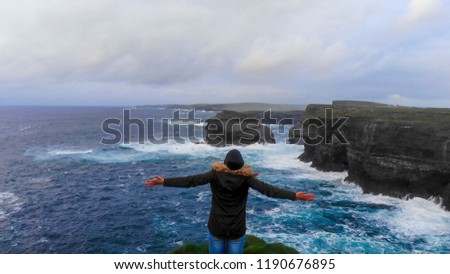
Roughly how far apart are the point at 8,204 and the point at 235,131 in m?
50.4

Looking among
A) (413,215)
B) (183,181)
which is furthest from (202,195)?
(183,181)

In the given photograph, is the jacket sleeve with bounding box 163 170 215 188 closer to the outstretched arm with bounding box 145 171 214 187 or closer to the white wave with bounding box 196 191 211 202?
the outstretched arm with bounding box 145 171 214 187

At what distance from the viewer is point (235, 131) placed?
7981 centimetres

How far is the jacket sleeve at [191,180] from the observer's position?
661 cm

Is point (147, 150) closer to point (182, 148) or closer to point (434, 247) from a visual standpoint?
point (182, 148)

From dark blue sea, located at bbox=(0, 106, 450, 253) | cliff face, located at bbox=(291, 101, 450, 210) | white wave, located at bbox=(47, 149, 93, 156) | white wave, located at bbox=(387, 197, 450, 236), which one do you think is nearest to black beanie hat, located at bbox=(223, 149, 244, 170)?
dark blue sea, located at bbox=(0, 106, 450, 253)

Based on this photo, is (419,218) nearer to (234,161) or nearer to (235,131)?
(234,161)

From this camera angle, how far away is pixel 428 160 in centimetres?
3647

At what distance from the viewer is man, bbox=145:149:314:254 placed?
257 inches

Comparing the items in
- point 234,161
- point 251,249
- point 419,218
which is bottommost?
point 419,218

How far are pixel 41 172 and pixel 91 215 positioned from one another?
23932 mm
